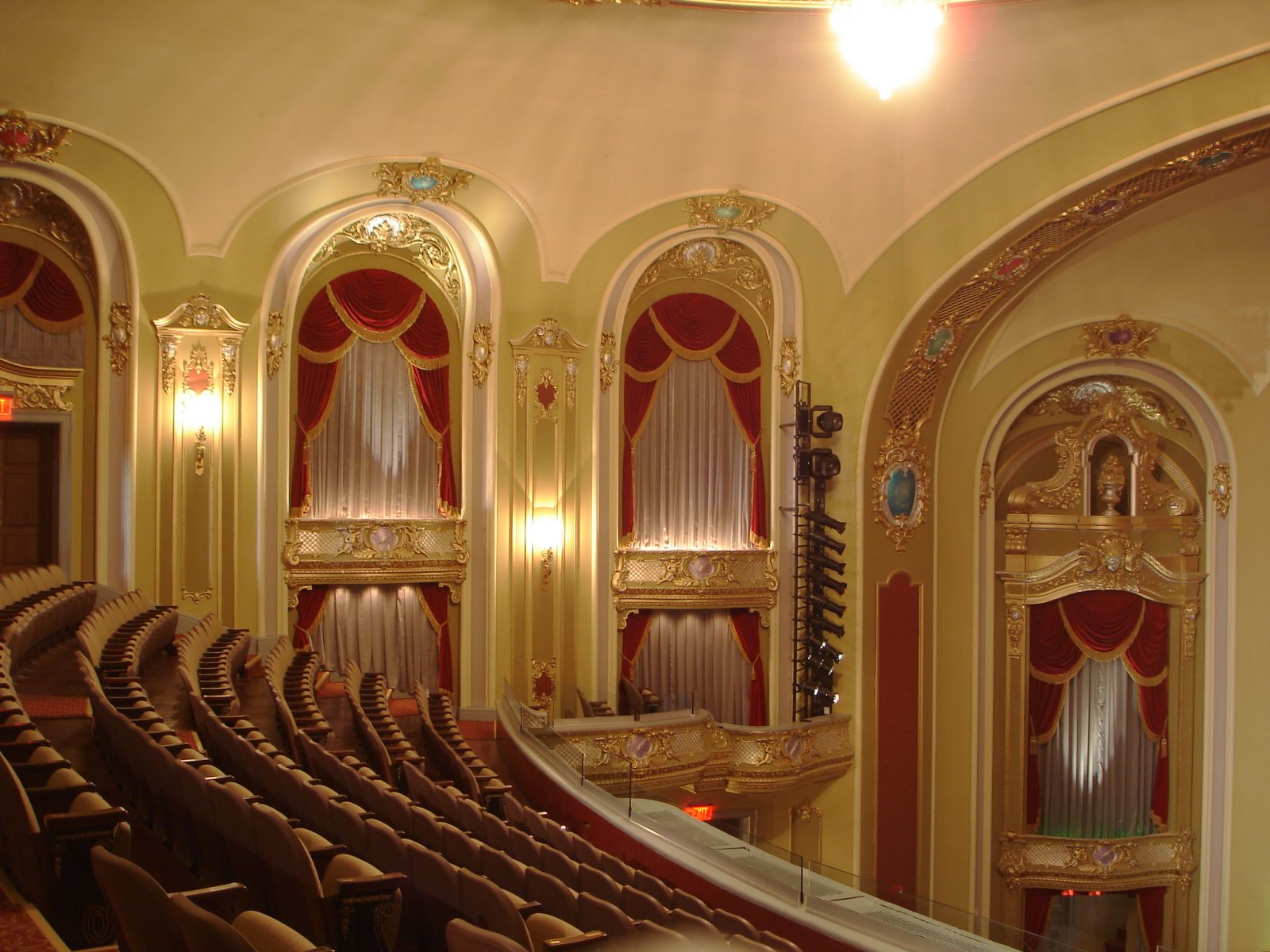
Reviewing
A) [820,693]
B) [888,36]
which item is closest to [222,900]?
[888,36]

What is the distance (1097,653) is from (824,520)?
351cm

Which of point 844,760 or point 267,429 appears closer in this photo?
point 267,429

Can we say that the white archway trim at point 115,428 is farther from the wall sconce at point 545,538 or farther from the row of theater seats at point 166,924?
the row of theater seats at point 166,924

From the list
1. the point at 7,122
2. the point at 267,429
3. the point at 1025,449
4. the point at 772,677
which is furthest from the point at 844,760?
the point at 7,122

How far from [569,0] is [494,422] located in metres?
3.36

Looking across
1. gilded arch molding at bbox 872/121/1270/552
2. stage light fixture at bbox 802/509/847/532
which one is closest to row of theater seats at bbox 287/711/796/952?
stage light fixture at bbox 802/509/847/532

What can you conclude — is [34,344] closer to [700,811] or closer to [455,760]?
[455,760]

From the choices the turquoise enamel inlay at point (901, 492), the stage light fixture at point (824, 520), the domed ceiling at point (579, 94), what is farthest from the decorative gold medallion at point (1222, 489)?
the domed ceiling at point (579, 94)

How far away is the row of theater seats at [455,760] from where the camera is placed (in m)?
5.76

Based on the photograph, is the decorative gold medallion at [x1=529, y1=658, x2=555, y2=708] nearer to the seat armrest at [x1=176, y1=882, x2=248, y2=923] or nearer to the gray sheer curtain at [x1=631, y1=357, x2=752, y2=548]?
the gray sheer curtain at [x1=631, y1=357, x2=752, y2=548]

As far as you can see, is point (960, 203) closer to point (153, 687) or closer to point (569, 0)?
point (569, 0)

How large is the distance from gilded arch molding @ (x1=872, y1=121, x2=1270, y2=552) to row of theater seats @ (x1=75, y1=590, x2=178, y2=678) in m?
5.64

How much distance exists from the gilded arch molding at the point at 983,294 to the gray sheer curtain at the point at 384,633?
385cm

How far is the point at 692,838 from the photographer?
19.6ft
